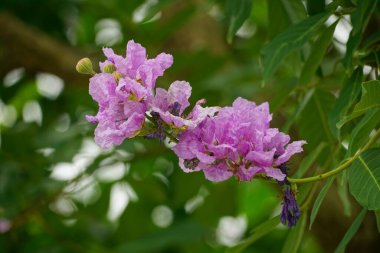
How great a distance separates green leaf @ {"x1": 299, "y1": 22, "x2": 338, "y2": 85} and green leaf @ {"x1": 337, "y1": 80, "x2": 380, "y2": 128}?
28 centimetres

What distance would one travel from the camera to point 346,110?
1.19 meters

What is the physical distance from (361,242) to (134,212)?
32.8 inches

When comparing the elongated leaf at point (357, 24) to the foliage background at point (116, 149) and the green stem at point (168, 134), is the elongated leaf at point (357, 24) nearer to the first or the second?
the green stem at point (168, 134)

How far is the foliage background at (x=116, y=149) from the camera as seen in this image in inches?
87.6

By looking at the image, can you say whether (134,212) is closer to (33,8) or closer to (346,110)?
Result: (33,8)

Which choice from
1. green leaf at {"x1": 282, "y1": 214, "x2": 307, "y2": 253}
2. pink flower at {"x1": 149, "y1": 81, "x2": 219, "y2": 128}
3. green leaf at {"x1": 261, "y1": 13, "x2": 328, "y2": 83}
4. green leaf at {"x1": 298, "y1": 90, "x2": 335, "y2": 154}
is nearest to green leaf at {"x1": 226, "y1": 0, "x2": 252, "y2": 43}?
green leaf at {"x1": 261, "y1": 13, "x2": 328, "y2": 83}

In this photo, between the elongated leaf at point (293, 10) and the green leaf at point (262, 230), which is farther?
the elongated leaf at point (293, 10)

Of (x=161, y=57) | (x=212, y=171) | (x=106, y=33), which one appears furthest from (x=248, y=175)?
(x=106, y=33)

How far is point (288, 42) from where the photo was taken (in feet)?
4.11

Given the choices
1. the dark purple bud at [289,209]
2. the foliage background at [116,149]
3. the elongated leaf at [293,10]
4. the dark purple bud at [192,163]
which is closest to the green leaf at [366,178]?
the dark purple bud at [289,209]

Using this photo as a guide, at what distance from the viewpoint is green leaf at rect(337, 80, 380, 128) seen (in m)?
0.98

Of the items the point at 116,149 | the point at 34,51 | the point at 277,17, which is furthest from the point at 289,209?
the point at 34,51

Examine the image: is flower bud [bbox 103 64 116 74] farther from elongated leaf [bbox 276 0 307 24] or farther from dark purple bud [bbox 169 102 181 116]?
elongated leaf [bbox 276 0 307 24]

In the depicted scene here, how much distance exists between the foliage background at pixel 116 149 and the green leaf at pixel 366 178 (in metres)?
0.80
